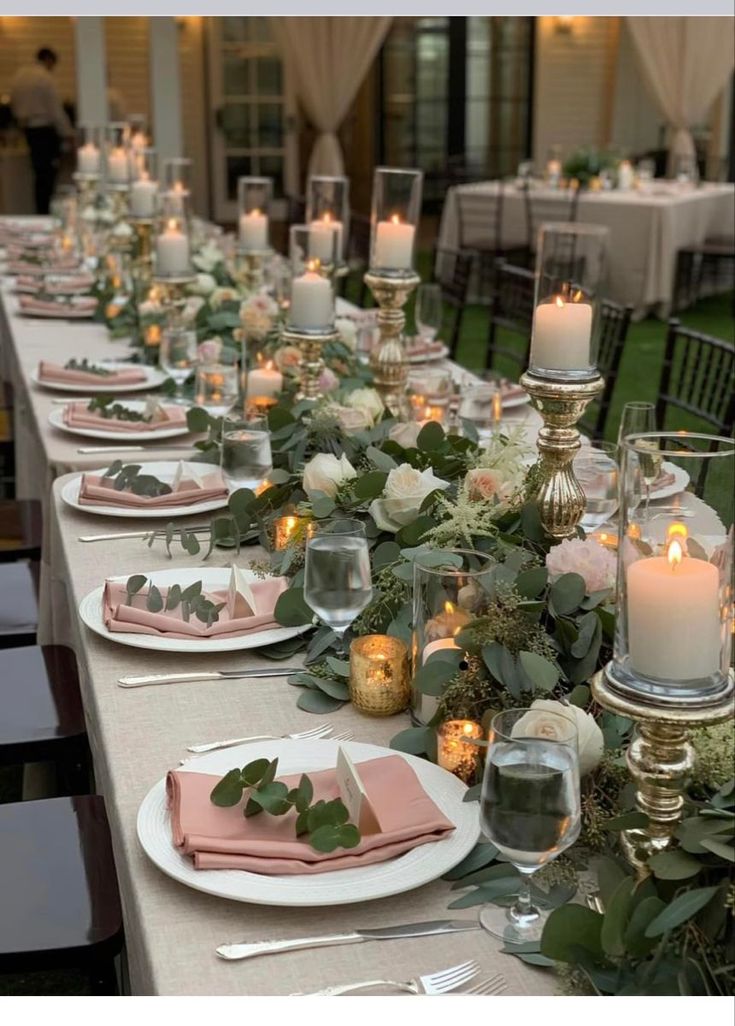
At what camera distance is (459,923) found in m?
1.09

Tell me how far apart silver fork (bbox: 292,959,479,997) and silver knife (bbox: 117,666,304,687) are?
59 centimetres

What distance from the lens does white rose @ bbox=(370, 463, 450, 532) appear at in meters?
1.72

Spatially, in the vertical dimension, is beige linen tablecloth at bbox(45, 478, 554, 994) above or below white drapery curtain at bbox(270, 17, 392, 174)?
below

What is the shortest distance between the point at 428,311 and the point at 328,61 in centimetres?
720

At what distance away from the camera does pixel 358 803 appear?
1.18m

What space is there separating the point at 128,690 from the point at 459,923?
0.57m

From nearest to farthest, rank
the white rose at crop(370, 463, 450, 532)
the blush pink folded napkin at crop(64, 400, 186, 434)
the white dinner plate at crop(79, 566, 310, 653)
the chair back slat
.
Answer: the white dinner plate at crop(79, 566, 310, 653) → the white rose at crop(370, 463, 450, 532) → the blush pink folded napkin at crop(64, 400, 186, 434) → the chair back slat

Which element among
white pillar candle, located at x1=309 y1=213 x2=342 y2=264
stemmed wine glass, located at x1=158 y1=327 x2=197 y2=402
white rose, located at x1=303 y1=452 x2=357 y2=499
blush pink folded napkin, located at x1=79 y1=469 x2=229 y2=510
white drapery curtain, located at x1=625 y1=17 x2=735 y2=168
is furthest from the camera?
white drapery curtain, located at x1=625 y1=17 x2=735 y2=168

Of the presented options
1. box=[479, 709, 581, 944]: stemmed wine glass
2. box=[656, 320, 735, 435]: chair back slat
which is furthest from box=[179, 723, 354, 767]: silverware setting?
box=[656, 320, 735, 435]: chair back slat

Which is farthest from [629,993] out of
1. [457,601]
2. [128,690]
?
[128,690]

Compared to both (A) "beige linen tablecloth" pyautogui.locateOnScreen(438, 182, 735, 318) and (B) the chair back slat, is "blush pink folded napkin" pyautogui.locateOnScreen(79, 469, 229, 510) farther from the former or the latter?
(A) "beige linen tablecloth" pyautogui.locateOnScreen(438, 182, 735, 318)

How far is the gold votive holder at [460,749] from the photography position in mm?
1293

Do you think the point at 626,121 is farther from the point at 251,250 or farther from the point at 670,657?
the point at 670,657

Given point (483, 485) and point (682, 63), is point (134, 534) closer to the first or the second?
point (483, 485)
